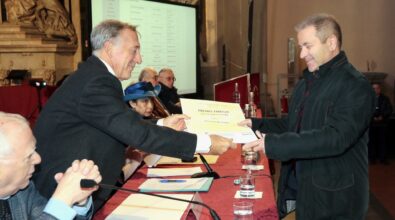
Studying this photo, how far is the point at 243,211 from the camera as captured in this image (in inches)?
76.3

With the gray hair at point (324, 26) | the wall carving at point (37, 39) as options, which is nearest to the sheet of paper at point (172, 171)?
the gray hair at point (324, 26)

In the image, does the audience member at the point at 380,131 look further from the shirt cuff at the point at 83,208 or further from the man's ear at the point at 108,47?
the shirt cuff at the point at 83,208

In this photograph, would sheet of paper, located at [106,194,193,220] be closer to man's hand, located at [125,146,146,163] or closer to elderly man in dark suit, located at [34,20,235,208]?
elderly man in dark suit, located at [34,20,235,208]

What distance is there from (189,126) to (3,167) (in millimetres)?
1187

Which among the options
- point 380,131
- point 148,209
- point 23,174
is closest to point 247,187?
point 148,209

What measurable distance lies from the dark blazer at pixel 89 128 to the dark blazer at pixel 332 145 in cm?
61

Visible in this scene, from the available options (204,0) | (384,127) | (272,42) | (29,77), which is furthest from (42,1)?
(384,127)

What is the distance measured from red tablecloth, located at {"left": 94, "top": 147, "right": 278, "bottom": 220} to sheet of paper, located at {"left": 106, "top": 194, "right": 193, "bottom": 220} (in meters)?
0.05

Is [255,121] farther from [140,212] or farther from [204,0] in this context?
[204,0]

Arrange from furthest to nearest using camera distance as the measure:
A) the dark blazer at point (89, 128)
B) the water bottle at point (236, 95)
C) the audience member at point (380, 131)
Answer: the audience member at point (380, 131)
the water bottle at point (236, 95)
the dark blazer at point (89, 128)

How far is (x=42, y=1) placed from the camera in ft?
27.9

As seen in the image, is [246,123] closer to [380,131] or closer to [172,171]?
[172,171]

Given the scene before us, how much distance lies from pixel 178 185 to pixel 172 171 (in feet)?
1.18

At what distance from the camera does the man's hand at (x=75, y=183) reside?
146 centimetres
